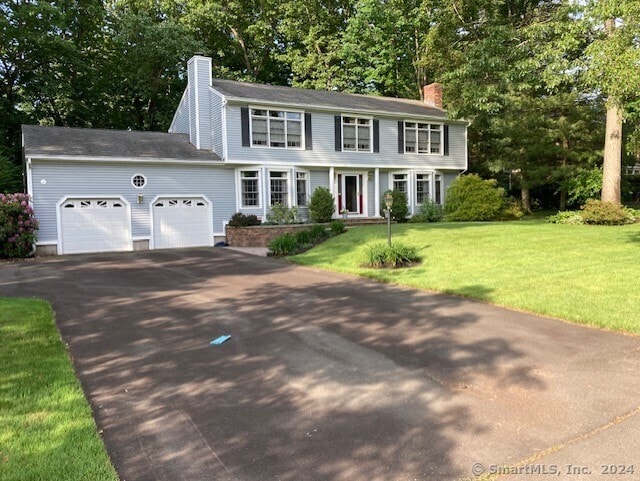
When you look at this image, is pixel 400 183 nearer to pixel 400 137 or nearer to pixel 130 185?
pixel 400 137

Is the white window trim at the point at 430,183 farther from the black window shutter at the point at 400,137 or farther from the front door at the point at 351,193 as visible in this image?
the front door at the point at 351,193

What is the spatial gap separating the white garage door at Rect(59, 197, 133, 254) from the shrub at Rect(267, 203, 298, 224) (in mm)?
5465

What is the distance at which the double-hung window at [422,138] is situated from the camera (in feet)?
76.9

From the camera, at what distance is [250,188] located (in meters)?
20.0

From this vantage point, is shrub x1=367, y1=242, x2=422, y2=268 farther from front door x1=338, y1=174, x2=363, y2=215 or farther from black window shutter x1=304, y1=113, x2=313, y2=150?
front door x1=338, y1=174, x2=363, y2=215

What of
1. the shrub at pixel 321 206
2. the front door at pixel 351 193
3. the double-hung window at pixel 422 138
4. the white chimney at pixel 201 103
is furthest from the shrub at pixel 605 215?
the white chimney at pixel 201 103

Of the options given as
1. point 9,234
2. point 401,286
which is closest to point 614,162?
point 401,286

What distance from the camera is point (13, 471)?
9.34 feet

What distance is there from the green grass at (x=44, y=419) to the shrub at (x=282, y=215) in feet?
44.5

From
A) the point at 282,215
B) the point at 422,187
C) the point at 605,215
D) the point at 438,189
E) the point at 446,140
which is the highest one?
the point at 446,140

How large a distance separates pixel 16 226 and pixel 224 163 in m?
7.54

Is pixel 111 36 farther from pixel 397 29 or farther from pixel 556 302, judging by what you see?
pixel 556 302

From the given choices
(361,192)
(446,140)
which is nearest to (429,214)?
(361,192)

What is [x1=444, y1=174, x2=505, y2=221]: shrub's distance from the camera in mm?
20578
